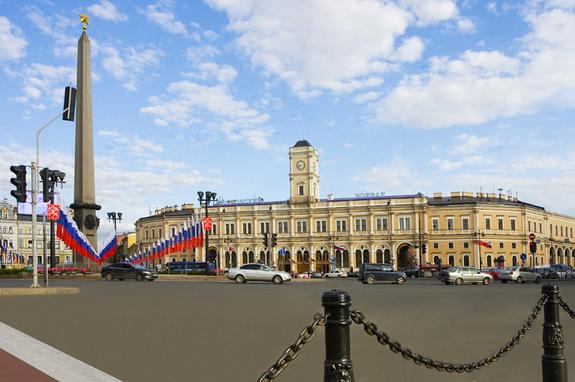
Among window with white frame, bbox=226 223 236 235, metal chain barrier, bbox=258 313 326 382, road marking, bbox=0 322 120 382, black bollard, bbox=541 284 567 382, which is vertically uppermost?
window with white frame, bbox=226 223 236 235

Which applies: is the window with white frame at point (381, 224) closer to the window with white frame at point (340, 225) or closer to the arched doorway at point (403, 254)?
the arched doorway at point (403, 254)

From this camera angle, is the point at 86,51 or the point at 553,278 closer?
the point at 86,51

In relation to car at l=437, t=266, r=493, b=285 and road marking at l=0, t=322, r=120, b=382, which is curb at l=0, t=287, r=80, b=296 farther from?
car at l=437, t=266, r=493, b=285

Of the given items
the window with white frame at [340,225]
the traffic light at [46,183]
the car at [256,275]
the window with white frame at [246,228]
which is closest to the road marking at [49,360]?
the traffic light at [46,183]

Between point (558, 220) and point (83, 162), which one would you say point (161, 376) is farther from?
point (558, 220)

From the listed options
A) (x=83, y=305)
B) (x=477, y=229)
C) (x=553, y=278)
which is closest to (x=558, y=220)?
(x=477, y=229)

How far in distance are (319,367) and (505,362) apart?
2.82 meters

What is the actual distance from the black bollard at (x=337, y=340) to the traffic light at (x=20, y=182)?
2143cm

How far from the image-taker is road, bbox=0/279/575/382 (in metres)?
8.16

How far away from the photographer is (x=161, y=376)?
25.1 feet

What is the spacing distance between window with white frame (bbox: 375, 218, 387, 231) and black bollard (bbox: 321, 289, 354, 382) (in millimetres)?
96377

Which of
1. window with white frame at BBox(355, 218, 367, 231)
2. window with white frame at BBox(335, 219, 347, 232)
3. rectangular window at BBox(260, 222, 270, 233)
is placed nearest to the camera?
window with white frame at BBox(355, 218, 367, 231)

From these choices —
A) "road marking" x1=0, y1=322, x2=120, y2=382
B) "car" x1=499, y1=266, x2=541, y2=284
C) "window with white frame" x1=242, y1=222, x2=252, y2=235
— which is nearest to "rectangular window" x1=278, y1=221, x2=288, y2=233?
"window with white frame" x1=242, y1=222, x2=252, y2=235

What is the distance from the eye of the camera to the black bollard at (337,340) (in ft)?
12.3
